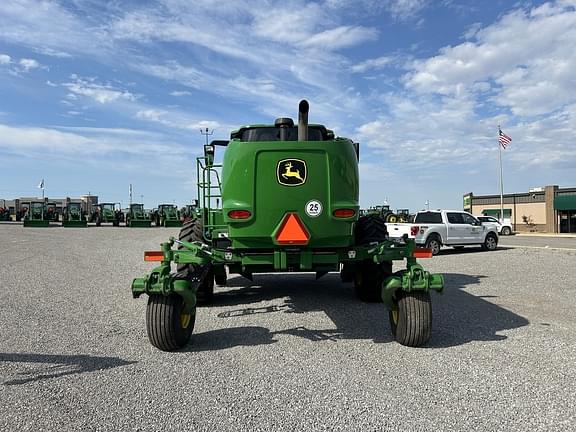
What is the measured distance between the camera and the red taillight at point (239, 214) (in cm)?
551

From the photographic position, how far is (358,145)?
6949mm

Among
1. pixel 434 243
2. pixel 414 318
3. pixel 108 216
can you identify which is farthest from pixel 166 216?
pixel 414 318

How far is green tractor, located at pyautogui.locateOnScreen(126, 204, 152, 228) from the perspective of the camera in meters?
39.6

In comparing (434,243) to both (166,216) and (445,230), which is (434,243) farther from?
(166,216)

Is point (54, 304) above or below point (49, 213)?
below

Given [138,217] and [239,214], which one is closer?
[239,214]

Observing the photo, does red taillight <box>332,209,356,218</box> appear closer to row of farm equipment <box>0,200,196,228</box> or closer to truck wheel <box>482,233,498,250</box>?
truck wheel <box>482,233,498,250</box>

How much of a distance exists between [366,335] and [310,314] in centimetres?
142

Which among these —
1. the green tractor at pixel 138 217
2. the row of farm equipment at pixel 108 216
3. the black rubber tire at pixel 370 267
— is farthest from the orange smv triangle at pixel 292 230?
the green tractor at pixel 138 217

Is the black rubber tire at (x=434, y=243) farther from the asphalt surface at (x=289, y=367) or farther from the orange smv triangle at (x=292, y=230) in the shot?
the orange smv triangle at (x=292, y=230)

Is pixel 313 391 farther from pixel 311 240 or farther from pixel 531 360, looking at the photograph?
pixel 531 360

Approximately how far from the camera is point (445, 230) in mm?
18938

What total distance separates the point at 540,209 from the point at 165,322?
4960 cm

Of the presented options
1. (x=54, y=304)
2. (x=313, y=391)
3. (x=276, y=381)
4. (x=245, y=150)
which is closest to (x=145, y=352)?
(x=276, y=381)
